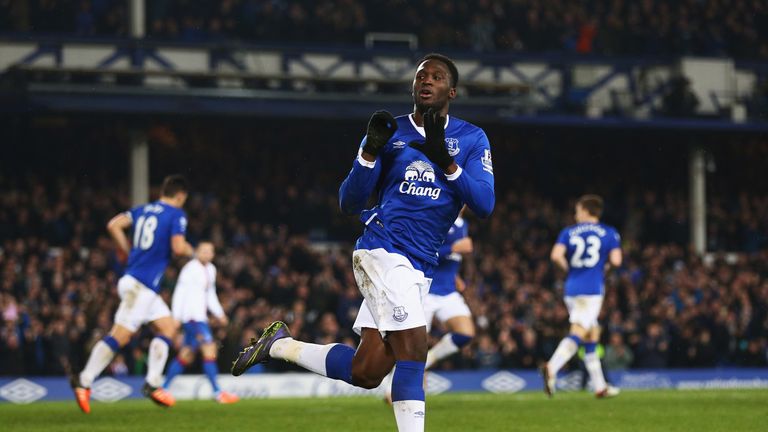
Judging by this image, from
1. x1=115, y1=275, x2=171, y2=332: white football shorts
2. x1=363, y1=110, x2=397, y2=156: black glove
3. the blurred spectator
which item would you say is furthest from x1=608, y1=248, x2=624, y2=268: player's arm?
the blurred spectator

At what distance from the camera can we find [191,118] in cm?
2888

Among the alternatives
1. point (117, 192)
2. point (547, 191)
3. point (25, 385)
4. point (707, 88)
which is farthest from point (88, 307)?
point (707, 88)

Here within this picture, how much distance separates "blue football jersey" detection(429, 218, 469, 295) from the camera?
1468 cm

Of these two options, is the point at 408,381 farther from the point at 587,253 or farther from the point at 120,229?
the point at 587,253

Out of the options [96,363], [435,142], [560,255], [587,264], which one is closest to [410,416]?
[435,142]

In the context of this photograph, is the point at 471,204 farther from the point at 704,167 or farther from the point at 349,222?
the point at 704,167

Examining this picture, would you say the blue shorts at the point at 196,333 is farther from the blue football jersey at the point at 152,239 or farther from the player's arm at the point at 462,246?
the player's arm at the point at 462,246

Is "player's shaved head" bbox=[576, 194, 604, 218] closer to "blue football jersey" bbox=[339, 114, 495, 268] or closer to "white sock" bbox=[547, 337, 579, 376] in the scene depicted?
"white sock" bbox=[547, 337, 579, 376]

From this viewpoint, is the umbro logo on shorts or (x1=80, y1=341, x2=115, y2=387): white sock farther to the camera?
(x1=80, y1=341, x2=115, y2=387): white sock

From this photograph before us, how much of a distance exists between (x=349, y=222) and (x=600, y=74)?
291 inches

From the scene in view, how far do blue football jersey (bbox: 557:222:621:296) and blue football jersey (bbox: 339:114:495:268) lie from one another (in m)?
8.44

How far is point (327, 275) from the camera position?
2469cm

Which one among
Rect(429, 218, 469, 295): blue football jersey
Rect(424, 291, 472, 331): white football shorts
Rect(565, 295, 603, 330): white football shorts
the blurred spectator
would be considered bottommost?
Rect(565, 295, 603, 330): white football shorts

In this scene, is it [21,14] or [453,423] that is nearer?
[453,423]
